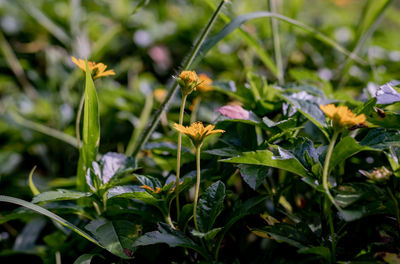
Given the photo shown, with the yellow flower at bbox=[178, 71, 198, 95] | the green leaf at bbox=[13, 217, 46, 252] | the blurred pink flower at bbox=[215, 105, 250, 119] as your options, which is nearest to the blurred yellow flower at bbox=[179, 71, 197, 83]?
the yellow flower at bbox=[178, 71, 198, 95]

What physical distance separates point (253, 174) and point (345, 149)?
0.16 metres

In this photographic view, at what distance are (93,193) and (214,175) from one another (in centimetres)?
25

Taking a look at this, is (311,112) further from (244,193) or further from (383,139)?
(244,193)

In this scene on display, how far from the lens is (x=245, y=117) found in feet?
2.33

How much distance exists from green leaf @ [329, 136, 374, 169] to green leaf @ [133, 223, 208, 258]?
0.90 feet

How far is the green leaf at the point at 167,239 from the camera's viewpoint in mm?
563

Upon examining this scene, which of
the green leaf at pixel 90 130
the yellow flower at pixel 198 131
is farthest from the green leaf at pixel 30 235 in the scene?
the yellow flower at pixel 198 131

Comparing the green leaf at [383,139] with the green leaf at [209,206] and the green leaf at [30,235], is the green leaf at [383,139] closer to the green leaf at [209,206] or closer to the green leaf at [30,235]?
the green leaf at [209,206]

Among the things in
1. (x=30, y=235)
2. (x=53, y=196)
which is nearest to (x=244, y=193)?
(x=53, y=196)

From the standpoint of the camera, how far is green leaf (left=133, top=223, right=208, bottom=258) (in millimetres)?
563

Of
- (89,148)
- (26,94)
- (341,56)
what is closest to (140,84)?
(26,94)

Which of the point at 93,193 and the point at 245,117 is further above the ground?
the point at 245,117

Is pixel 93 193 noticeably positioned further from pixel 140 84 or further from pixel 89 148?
pixel 140 84

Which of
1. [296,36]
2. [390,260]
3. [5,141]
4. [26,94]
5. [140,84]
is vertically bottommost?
[5,141]
